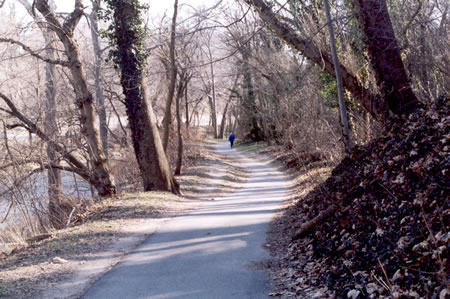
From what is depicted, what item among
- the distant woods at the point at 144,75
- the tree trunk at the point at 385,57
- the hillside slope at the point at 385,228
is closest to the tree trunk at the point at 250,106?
the distant woods at the point at 144,75

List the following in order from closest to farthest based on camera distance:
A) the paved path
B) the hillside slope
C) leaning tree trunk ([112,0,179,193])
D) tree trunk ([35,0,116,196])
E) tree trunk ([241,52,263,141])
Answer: the hillside slope < the paved path < tree trunk ([35,0,116,196]) < leaning tree trunk ([112,0,179,193]) < tree trunk ([241,52,263,141])

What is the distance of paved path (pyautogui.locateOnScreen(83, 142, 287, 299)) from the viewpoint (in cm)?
666

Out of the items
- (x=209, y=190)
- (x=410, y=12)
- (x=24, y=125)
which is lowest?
(x=209, y=190)

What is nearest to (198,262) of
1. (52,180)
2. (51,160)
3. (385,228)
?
(385,228)

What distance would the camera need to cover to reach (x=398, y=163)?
8.34 meters

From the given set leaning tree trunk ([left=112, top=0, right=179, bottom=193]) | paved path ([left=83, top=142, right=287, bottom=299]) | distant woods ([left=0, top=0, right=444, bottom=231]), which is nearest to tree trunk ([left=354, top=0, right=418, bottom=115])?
distant woods ([left=0, top=0, right=444, bottom=231])

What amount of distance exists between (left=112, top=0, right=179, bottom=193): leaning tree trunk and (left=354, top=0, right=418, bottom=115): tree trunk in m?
7.85

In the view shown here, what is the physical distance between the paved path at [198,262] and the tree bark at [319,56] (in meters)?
3.92

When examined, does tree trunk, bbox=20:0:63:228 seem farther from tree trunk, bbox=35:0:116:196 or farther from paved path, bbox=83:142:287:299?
paved path, bbox=83:142:287:299

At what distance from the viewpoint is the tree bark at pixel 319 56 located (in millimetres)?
12234

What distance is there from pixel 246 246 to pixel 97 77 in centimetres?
1884

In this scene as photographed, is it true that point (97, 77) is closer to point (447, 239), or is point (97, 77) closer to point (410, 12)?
point (410, 12)

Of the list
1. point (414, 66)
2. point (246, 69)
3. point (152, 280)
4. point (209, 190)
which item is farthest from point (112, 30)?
point (246, 69)

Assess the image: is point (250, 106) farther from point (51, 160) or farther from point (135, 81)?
point (51, 160)
